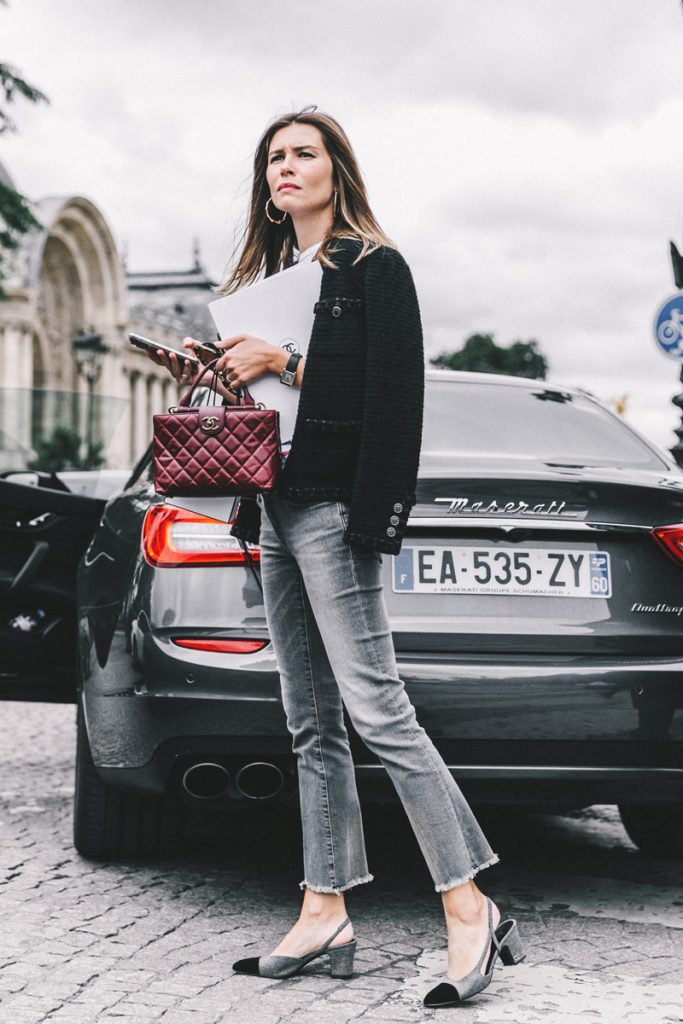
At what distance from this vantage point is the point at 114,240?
65.9 m

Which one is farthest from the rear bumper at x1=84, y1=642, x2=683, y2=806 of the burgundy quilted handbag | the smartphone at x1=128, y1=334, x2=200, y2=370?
the smartphone at x1=128, y1=334, x2=200, y2=370

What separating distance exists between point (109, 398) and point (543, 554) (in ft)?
10.5

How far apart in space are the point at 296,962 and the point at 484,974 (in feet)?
1.42

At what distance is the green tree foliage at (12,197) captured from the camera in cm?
2223

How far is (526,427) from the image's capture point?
445 cm

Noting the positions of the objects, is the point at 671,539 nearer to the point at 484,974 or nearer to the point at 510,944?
the point at 510,944

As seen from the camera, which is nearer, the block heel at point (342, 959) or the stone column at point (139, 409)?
the block heel at point (342, 959)

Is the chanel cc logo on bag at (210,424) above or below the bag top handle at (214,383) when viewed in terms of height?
below

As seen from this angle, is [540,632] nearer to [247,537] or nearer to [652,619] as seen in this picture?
[652,619]

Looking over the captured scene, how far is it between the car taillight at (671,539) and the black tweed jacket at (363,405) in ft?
2.95

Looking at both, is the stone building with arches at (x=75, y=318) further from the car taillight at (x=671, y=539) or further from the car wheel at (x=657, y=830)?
the car taillight at (x=671, y=539)

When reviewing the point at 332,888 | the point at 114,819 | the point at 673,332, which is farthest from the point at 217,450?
the point at 673,332

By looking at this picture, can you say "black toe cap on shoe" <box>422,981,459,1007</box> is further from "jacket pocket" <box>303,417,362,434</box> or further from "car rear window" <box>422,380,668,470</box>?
"car rear window" <box>422,380,668,470</box>

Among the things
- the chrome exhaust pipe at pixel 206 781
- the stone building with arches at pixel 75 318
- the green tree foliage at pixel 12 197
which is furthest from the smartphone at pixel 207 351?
the stone building with arches at pixel 75 318
